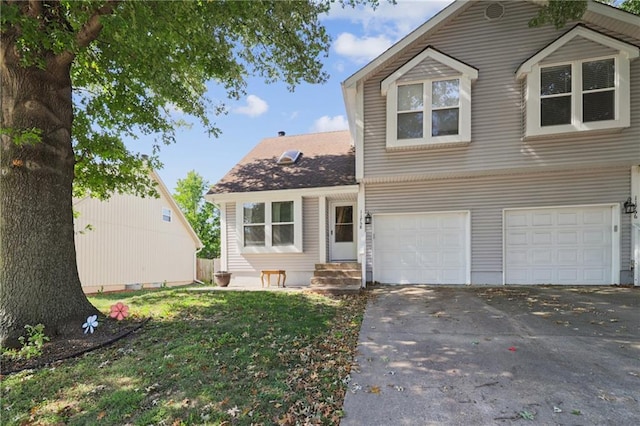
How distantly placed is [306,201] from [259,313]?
4.73 m

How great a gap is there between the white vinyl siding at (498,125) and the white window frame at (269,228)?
272 centimetres

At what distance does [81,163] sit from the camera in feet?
21.4

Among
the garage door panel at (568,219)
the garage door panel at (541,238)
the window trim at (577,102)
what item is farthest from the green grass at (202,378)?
the window trim at (577,102)

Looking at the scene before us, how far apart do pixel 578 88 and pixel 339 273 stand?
752 cm

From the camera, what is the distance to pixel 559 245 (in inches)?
320

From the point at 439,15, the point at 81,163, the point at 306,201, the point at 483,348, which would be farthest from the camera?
the point at 306,201

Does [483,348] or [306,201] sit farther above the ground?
[306,201]

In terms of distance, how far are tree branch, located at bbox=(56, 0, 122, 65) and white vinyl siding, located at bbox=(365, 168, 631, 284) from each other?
689cm

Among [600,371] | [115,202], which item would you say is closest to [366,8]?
[600,371]

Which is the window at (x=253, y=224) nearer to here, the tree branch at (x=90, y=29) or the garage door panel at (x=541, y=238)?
the tree branch at (x=90, y=29)

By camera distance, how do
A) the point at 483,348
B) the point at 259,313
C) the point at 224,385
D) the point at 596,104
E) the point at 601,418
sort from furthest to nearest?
the point at 596,104 < the point at 259,313 < the point at 483,348 < the point at 224,385 < the point at 601,418

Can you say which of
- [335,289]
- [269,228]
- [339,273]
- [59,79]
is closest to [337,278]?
[339,273]

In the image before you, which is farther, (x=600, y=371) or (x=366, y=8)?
(x=366, y=8)

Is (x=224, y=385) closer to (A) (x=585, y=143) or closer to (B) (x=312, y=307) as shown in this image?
(B) (x=312, y=307)
